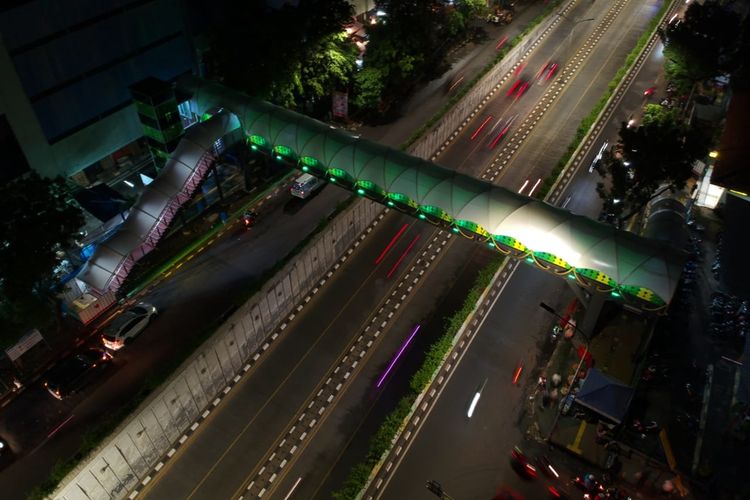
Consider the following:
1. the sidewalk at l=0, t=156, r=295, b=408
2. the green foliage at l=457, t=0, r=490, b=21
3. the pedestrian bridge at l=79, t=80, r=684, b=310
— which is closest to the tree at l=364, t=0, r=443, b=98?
the green foliage at l=457, t=0, r=490, b=21

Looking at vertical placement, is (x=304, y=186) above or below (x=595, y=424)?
above

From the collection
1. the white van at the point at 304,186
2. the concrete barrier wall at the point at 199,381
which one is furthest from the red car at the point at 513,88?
the concrete barrier wall at the point at 199,381

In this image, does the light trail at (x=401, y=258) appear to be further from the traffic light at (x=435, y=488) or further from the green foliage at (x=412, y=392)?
the traffic light at (x=435, y=488)

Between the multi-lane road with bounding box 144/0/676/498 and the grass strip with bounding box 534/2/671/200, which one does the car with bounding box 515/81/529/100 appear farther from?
the multi-lane road with bounding box 144/0/676/498

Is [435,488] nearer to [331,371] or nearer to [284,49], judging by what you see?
[331,371]

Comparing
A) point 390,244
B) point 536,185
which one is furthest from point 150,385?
point 536,185
